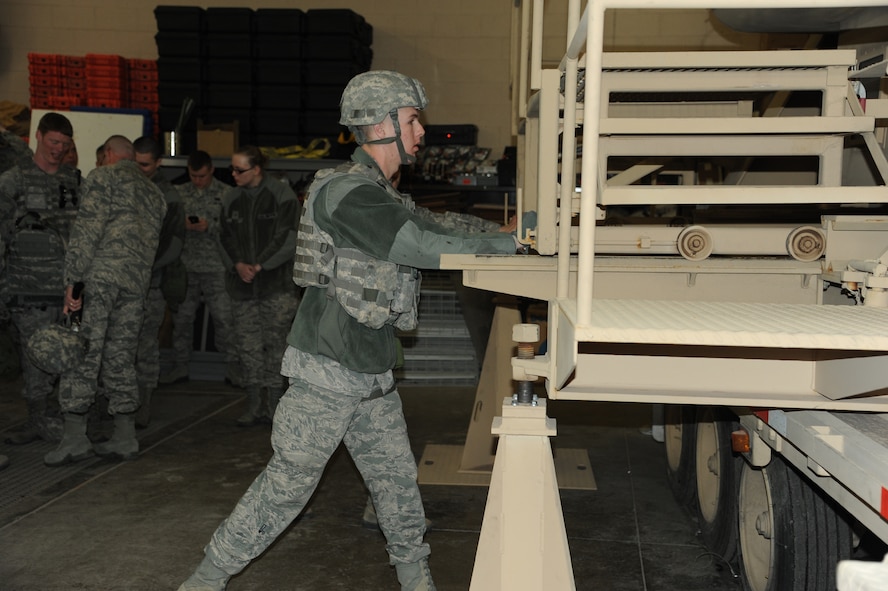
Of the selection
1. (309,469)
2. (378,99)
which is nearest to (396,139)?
(378,99)

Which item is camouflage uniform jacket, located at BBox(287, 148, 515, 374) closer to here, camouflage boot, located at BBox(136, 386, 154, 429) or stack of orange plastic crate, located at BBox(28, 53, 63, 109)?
camouflage boot, located at BBox(136, 386, 154, 429)

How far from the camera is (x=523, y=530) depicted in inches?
85.7

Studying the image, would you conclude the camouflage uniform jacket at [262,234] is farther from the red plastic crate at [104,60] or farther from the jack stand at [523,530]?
the jack stand at [523,530]

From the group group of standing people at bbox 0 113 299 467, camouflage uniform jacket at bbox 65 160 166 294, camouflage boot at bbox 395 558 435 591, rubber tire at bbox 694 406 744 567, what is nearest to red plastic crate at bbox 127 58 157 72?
group of standing people at bbox 0 113 299 467

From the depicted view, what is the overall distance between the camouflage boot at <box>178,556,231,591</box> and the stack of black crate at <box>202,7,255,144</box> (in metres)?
6.76

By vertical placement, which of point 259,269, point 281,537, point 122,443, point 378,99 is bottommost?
point 281,537

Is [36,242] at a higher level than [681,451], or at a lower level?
higher

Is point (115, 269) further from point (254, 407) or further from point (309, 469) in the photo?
point (309, 469)

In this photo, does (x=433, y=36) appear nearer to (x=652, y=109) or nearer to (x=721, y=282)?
(x=652, y=109)

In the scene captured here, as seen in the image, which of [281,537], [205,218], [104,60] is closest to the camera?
[281,537]

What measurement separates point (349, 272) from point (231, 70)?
22.5ft

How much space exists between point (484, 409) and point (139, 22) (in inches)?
294

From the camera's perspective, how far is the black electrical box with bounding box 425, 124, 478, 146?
9.64 metres

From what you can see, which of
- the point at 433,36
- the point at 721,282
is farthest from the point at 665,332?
the point at 433,36
